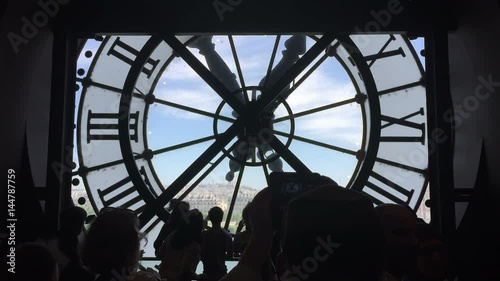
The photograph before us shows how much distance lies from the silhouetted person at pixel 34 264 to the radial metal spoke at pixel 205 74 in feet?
6.54

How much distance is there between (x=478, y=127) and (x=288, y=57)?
1.29 m

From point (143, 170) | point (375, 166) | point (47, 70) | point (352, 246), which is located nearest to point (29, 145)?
point (47, 70)

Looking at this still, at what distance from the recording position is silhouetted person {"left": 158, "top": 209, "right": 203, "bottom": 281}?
2.43 meters

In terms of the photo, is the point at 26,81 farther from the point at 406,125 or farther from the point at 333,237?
the point at 333,237

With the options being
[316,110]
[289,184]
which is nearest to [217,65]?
[316,110]

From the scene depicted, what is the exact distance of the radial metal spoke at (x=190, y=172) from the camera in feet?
10.0

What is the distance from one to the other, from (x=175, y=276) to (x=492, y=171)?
5.89 ft

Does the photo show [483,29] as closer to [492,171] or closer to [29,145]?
[492,171]

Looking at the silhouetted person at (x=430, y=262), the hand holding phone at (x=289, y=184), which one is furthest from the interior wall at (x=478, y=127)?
the hand holding phone at (x=289, y=184)

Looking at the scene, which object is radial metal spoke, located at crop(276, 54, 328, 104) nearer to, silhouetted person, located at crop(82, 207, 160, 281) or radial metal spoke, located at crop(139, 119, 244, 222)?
radial metal spoke, located at crop(139, 119, 244, 222)

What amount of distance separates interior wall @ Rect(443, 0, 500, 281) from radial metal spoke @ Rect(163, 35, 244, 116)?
52.4 inches

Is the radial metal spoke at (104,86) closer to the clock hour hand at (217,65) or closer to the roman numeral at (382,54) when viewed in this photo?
the clock hour hand at (217,65)

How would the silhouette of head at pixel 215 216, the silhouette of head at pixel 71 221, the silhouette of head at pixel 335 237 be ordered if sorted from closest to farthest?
the silhouette of head at pixel 335 237 → the silhouette of head at pixel 71 221 → the silhouette of head at pixel 215 216

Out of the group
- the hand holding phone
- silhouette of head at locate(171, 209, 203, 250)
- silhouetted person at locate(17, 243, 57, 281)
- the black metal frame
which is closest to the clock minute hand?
the black metal frame
